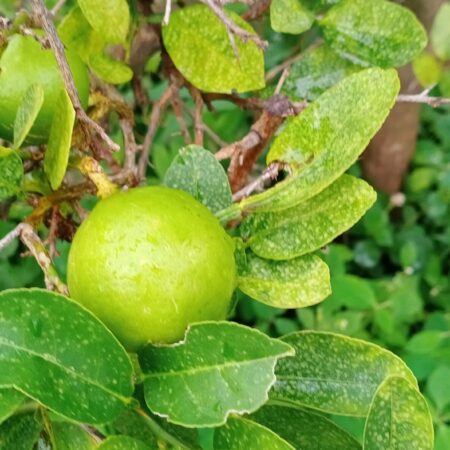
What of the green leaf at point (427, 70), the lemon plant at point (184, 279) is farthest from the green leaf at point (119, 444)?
the green leaf at point (427, 70)

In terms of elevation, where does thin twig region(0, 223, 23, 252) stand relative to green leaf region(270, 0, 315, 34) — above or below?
below

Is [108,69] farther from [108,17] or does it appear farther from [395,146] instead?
[395,146]

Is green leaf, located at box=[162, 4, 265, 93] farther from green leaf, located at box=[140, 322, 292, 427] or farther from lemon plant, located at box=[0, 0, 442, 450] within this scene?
green leaf, located at box=[140, 322, 292, 427]

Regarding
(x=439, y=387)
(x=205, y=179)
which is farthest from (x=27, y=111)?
(x=439, y=387)

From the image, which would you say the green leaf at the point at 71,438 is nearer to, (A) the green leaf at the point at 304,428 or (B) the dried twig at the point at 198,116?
(A) the green leaf at the point at 304,428

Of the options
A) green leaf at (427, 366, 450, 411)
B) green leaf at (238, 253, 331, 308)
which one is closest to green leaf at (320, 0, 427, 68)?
green leaf at (238, 253, 331, 308)

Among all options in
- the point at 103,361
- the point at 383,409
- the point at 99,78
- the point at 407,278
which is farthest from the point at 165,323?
the point at 407,278

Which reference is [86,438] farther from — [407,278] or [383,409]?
[407,278]
